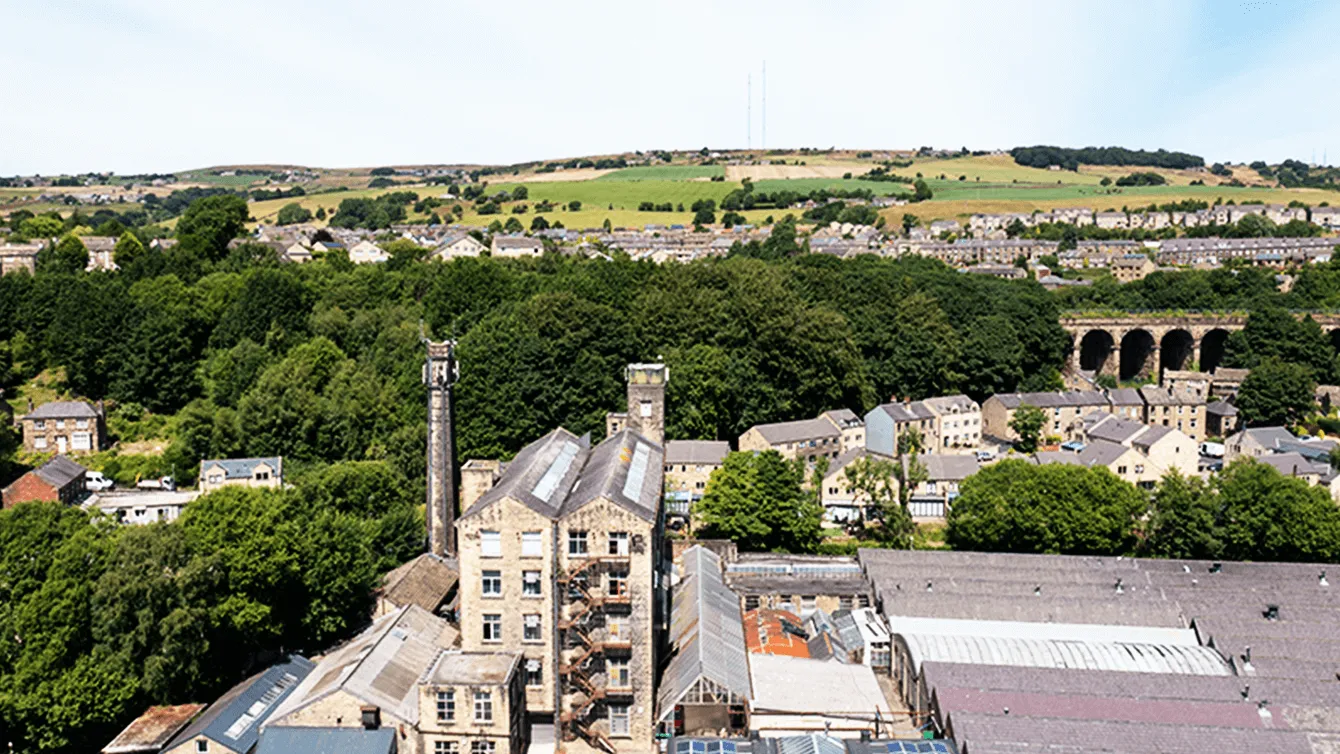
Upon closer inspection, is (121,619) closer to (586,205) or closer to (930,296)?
(930,296)

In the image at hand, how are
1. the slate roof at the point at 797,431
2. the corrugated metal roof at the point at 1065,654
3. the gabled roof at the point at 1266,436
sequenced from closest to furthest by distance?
the corrugated metal roof at the point at 1065,654 → the slate roof at the point at 797,431 → the gabled roof at the point at 1266,436

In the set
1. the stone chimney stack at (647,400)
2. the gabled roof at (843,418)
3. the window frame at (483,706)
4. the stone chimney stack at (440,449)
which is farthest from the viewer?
the gabled roof at (843,418)

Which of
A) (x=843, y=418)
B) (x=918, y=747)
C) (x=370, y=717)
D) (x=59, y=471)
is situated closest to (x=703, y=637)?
(x=918, y=747)

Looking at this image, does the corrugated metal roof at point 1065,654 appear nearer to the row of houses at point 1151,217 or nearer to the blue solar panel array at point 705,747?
the blue solar panel array at point 705,747

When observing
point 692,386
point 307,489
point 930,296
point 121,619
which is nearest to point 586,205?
point 930,296

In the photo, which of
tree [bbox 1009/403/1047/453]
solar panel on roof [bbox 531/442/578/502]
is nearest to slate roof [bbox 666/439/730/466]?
solar panel on roof [bbox 531/442/578/502]

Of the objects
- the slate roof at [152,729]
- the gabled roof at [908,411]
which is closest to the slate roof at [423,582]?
the slate roof at [152,729]
